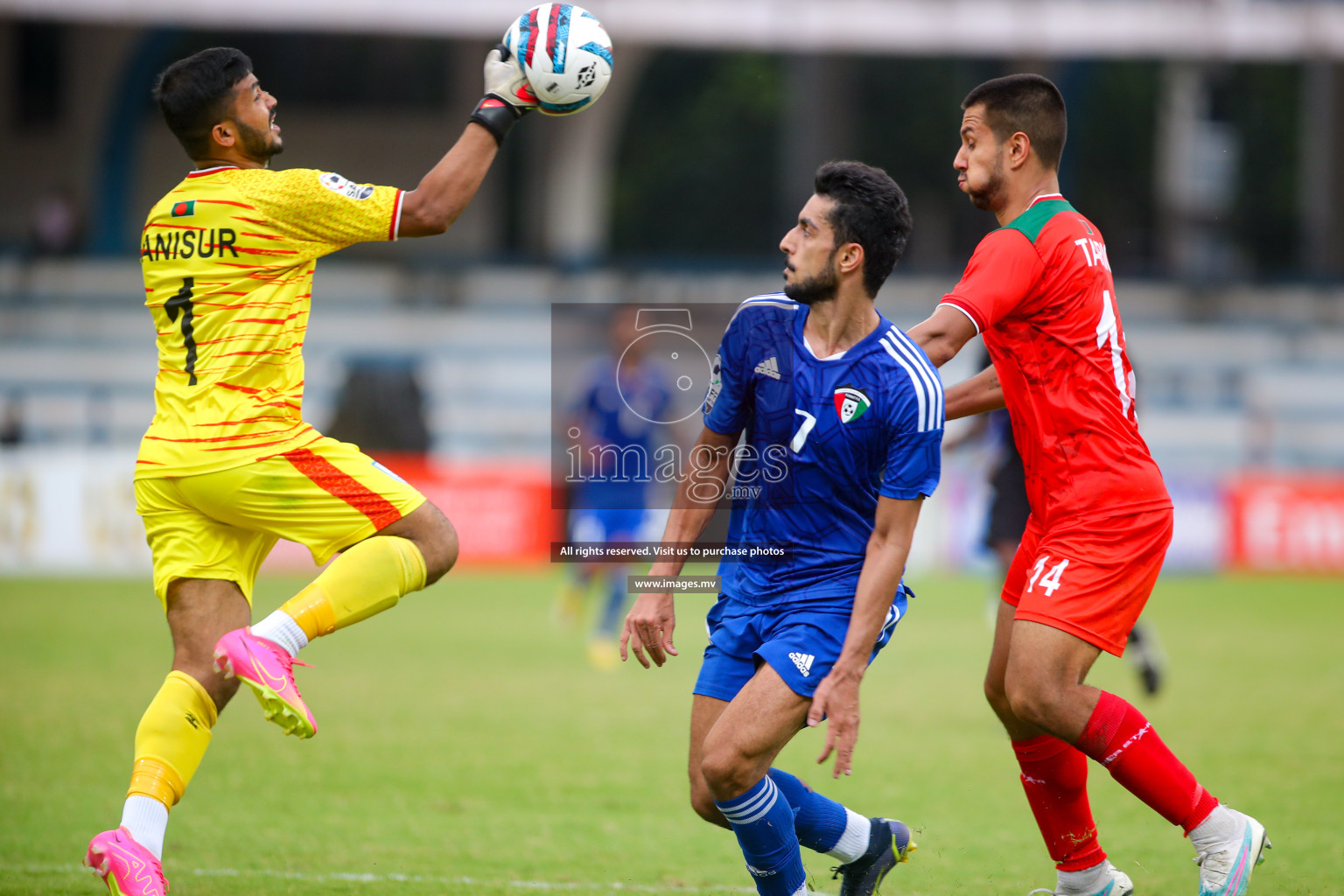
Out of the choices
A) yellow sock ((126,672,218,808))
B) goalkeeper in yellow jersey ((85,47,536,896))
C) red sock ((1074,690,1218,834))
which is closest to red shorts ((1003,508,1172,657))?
red sock ((1074,690,1218,834))

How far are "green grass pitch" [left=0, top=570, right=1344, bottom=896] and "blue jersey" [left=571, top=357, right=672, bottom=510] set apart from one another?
4.75 ft

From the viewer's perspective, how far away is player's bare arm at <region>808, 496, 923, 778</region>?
4.04 metres

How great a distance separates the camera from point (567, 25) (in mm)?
4566

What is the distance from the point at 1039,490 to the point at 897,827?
1259 millimetres

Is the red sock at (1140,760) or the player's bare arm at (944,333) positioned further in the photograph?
the red sock at (1140,760)

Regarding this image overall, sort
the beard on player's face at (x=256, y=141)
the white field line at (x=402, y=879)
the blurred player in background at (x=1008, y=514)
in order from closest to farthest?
the beard on player's face at (x=256, y=141) → the white field line at (x=402, y=879) → the blurred player in background at (x=1008, y=514)

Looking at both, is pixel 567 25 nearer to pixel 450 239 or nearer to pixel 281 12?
pixel 281 12

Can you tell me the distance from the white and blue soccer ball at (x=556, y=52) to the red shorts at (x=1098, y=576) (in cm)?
212

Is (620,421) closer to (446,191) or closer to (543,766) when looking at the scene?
(543,766)

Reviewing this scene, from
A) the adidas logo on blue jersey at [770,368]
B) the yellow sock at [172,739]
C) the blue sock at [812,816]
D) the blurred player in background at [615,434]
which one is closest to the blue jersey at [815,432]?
the adidas logo on blue jersey at [770,368]

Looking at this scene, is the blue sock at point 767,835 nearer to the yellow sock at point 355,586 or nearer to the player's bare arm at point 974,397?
the yellow sock at point 355,586

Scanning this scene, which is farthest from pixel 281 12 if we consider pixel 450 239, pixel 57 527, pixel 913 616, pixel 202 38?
pixel 913 616

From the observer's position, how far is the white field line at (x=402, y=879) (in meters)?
5.11

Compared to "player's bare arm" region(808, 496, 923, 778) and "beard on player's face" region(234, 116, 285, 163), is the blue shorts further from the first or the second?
"beard on player's face" region(234, 116, 285, 163)
